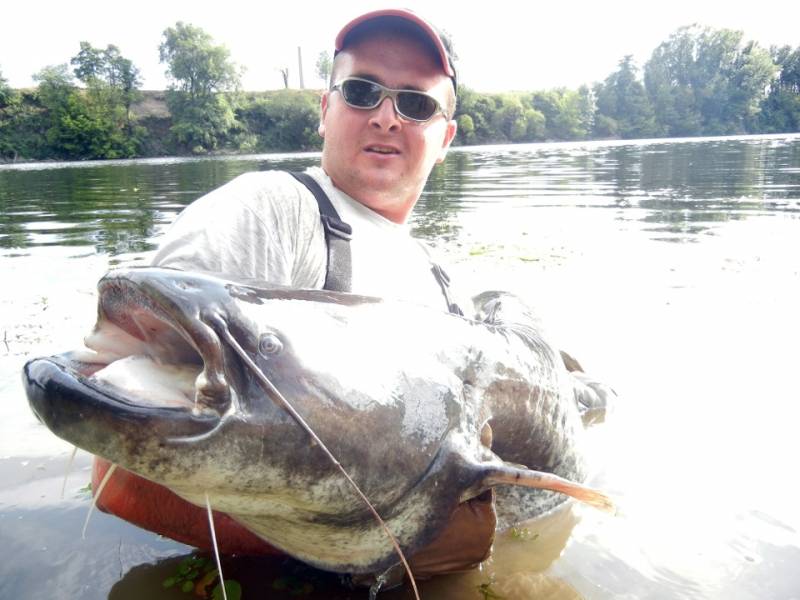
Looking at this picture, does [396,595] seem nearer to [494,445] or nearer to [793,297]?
[494,445]

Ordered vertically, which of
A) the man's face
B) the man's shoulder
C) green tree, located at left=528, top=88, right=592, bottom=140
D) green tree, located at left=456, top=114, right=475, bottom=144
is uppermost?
green tree, located at left=528, top=88, right=592, bottom=140

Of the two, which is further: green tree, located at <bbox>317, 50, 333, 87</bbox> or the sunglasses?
green tree, located at <bbox>317, 50, 333, 87</bbox>

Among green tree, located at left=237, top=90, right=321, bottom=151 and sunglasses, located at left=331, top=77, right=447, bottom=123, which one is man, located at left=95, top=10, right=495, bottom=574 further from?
green tree, located at left=237, top=90, right=321, bottom=151

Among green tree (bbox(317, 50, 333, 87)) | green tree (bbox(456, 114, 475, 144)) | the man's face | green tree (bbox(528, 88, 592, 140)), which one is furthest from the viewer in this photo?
green tree (bbox(317, 50, 333, 87))

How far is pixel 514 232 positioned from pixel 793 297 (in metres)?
4.91

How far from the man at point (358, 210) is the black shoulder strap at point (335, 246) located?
0.08ft

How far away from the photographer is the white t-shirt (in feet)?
6.61

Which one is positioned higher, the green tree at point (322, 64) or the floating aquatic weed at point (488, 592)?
the green tree at point (322, 64)

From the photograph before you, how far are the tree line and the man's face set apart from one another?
54807 mm

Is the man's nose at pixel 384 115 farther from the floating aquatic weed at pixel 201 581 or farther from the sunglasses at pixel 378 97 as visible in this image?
the floating aquatic weed at pixel 201 581

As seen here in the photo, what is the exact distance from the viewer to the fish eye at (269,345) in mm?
1332

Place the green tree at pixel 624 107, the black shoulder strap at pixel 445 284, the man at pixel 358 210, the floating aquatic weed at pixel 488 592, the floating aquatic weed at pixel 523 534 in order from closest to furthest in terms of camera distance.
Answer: the man at pixel 358 210 < the floating aquatic weed at pixel 488 592 < the floating aquatic weed at pixel 523 534 < the black shoulder strap at pixel 445 284 < the green tree at pixel 624 107

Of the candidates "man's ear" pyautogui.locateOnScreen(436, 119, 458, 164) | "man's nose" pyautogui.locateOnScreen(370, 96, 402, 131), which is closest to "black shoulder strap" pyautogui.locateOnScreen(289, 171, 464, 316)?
"man's nose" pyautogui.locateOnScreen(370, 96, 402, 131)

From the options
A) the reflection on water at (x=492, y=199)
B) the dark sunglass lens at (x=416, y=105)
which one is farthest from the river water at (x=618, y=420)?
the dark sunglass lens at (x=416, y=105)
